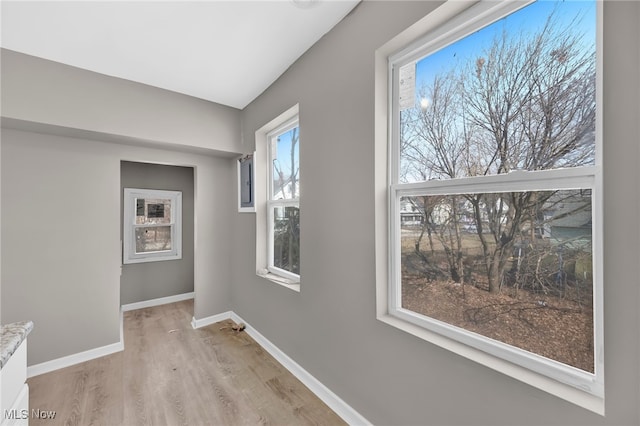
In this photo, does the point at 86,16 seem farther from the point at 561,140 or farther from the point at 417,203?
the point at 561,140

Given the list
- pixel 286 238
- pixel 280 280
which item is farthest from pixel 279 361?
pixel 286 238

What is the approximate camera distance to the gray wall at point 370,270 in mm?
815

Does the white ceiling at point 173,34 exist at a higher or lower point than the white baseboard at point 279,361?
higher

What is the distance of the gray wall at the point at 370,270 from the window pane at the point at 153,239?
7.47 ft

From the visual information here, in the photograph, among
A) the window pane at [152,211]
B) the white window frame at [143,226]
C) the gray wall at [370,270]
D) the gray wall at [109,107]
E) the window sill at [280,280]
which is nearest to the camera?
the gray wall at [370,270]

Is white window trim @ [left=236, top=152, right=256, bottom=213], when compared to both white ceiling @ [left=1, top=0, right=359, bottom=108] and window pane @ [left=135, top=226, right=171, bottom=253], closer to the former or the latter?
white ceiling @ [left=1, top=0, right=359, bottom=108]

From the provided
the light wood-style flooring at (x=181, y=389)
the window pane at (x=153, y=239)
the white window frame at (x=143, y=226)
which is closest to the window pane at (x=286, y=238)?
the light wood-style flooring at (x=181, y=389)

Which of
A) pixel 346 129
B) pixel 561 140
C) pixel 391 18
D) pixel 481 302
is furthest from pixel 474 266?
pixel 391 18

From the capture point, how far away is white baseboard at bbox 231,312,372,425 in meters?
1.72

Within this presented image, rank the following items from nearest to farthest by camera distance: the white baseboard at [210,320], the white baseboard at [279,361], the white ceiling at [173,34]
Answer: the white ceiling at [173,34] → the white baseboard at [279,361] → the white baseboard at [210,320]

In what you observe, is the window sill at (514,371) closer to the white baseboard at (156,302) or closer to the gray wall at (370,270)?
the gray wall at (370,270)

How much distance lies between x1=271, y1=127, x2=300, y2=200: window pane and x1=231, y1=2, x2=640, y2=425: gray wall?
0.87ft

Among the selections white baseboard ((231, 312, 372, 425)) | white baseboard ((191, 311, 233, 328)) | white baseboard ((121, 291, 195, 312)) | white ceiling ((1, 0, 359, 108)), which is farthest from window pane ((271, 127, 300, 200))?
white baseboard ((121, 291, 195, 312))

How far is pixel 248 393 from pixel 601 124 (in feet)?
8.38
